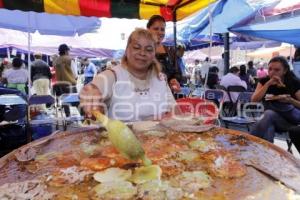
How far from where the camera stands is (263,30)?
5.62m

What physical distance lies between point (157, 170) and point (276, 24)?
502 centimetres

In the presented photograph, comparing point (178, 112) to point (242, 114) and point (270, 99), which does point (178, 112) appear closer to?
point (270, 99)

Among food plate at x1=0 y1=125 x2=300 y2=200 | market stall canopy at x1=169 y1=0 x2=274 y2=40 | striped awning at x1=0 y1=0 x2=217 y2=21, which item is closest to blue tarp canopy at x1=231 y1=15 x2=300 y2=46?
market stall canopy at x1=169 y1=0 x2=274 y2=40

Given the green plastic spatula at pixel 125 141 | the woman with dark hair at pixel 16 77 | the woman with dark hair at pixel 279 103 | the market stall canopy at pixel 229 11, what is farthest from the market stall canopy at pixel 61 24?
the green plastic spatula at pixel 125 141

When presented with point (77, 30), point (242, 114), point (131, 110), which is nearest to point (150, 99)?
point (131, 110)

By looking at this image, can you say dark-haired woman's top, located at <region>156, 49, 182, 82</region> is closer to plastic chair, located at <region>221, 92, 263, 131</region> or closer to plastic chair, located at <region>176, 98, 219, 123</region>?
plastic chair, located at <region>176, 98, 219, 123</region>

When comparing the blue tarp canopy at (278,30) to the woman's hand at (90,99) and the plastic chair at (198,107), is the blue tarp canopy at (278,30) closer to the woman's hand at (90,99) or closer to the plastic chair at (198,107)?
the plastic chair at (198,107)

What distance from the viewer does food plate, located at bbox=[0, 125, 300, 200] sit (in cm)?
120

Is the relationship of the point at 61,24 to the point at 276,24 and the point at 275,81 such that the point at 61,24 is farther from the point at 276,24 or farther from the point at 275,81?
the point at 275,81

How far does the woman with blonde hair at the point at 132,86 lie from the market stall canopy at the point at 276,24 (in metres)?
3.78

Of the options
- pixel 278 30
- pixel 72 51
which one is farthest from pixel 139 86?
pixel 72 51

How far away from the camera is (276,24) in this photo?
18.7ft

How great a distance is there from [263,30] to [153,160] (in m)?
4.71

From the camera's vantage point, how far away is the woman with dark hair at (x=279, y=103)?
411cm
